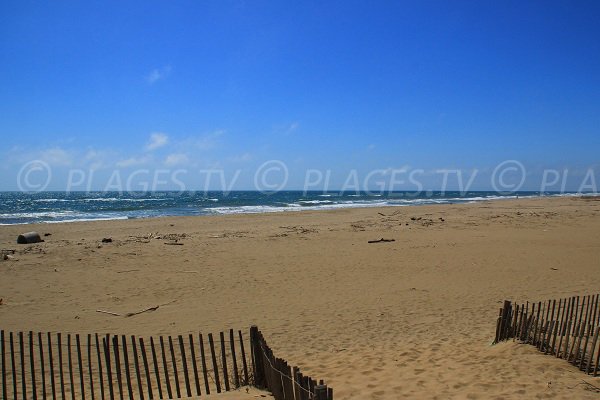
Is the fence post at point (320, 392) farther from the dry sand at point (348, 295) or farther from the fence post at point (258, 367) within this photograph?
the fence post at point (258, 367)

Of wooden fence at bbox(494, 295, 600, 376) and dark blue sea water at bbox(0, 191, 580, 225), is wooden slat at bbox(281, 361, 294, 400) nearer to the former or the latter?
wooden fence at bbox(494, 295, 600, 376)

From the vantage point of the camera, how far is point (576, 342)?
20.2 feet

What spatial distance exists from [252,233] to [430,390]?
17462mm

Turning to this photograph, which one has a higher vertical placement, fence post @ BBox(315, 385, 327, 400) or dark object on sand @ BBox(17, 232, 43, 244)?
fence post @ BBox(315, 385, 327, 400)

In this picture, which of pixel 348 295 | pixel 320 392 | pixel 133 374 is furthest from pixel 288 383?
pixel 348 295

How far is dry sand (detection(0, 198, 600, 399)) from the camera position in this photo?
575cm

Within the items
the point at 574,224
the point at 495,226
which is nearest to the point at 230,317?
the point at 495,226

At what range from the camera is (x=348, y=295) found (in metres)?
10.5

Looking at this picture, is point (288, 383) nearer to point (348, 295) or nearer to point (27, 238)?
point (348, 295)

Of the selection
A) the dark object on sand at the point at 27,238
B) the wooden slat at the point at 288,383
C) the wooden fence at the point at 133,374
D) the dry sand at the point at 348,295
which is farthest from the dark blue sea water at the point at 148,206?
the wooden slat at the point at 288,383

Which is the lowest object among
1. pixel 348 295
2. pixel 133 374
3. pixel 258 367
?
pixel 133 374

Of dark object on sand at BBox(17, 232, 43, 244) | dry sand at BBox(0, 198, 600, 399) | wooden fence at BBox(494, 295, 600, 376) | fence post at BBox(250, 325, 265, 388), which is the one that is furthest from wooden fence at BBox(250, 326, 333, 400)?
dark object on sand at BBox(17, 232, 43, 244)

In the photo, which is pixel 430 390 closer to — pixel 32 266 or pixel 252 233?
pixel 32 266

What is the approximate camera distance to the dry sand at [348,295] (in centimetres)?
575
